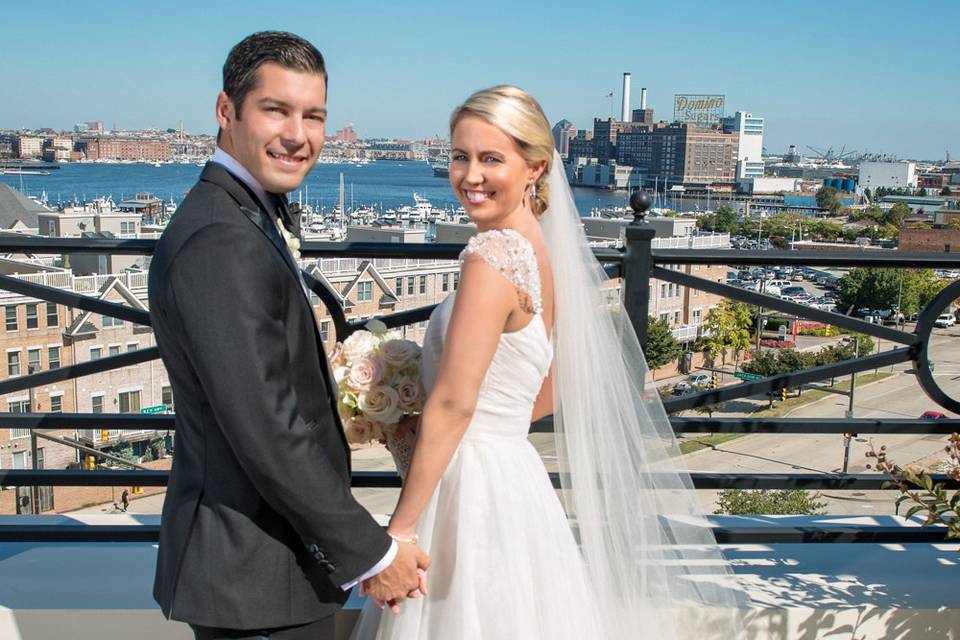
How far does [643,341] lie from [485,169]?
1.04 m

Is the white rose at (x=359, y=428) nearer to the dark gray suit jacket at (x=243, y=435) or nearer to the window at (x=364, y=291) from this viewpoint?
the dark gray suit jacket at (x=243, y=435)

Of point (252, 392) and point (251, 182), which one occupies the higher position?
point (251, 182)

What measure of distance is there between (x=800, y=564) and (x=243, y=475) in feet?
7.46

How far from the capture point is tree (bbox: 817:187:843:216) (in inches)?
6019

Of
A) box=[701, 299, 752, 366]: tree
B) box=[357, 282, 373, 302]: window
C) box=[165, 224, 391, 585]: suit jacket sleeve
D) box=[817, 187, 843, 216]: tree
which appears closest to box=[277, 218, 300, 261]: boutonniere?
box=[165, 224, 391, 585]: suit jacket sleeve

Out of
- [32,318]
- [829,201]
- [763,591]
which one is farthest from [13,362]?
[829,201]

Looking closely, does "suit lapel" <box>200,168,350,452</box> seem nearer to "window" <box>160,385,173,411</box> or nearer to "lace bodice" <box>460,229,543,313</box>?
"lace bodice" <box>460,229,543,313</box>

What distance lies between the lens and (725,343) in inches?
2419

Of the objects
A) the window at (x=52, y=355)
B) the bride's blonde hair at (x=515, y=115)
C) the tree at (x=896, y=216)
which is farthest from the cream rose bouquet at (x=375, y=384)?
the tree at (x=896, y=216)

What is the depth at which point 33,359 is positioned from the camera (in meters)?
49.3

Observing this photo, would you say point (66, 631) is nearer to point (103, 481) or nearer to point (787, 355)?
point (103, 481)

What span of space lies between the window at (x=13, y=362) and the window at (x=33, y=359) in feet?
1.87

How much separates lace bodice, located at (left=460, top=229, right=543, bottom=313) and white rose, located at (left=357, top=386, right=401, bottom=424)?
0.36 meters

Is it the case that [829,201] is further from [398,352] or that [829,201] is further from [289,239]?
[289,239]
